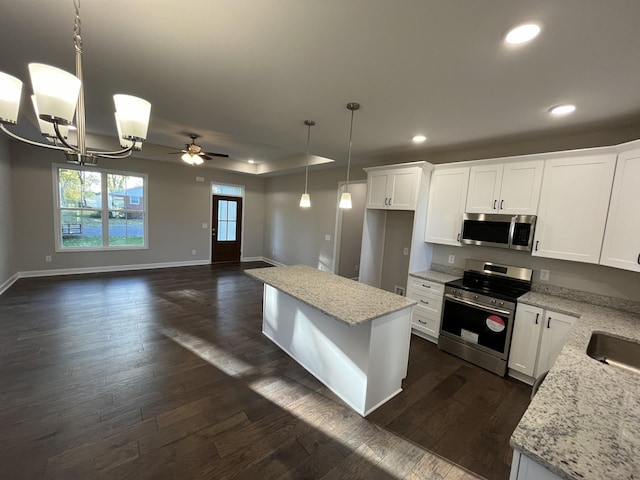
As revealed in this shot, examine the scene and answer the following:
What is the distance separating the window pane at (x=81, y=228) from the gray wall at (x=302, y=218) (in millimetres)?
4047

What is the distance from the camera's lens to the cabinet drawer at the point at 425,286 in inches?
132

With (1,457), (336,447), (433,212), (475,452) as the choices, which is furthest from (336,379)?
(433,212)

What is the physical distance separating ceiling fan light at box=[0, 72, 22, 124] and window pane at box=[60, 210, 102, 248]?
571 centimetres

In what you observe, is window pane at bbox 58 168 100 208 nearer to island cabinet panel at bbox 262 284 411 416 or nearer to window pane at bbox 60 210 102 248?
window pane at bbox 60 210 102 248

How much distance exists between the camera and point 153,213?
21.2 feet

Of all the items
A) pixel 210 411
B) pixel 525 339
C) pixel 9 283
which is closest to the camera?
pixel 210 411

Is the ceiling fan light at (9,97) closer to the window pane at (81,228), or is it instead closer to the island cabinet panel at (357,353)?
the island cabinet panel at (357,353)

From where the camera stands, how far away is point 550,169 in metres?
2.72

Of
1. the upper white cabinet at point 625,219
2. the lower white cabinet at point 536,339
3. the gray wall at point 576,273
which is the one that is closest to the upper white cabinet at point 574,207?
the upper white cabinet at point 625,219

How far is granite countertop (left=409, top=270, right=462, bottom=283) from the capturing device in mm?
3396

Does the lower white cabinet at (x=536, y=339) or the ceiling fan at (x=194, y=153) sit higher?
the ceiling fan at (x=194, y=153)

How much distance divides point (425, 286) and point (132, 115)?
3.43 meters

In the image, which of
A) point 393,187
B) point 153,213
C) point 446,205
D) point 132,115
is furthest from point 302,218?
point 132,115

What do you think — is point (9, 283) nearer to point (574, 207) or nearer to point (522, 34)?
point (522, 34)
